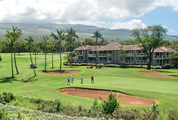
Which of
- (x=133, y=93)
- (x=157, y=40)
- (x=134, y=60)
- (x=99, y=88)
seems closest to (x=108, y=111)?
(x=133, y=93)

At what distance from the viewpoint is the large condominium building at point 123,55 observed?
6806cm

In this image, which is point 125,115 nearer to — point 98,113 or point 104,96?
point 98,113

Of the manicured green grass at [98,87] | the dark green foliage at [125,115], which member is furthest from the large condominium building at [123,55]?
the dark green foliage at [125,115]

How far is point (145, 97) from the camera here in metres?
19.2

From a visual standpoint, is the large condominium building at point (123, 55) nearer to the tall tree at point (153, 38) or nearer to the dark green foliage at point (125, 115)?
the tall tree at point (153, 38)

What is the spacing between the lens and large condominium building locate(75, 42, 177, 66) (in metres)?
68.1

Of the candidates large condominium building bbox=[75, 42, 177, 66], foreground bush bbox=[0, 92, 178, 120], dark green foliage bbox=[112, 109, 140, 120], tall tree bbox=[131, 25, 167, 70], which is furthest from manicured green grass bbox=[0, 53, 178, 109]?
large condominium building bbox=[75, 42, 177, 66]

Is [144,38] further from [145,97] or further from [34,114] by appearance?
[34,114]

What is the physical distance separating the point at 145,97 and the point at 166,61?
2187 inches

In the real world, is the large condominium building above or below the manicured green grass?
above

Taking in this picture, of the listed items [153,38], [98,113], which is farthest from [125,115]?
[153,38]

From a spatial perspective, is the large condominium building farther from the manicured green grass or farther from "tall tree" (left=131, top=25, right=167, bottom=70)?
the manicured green grass

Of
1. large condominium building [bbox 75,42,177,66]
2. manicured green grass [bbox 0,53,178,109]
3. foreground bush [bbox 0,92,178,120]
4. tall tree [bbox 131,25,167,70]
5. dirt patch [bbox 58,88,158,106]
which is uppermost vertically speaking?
tall tree [bbox 131,25,167,70]

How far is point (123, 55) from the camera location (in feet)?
225
